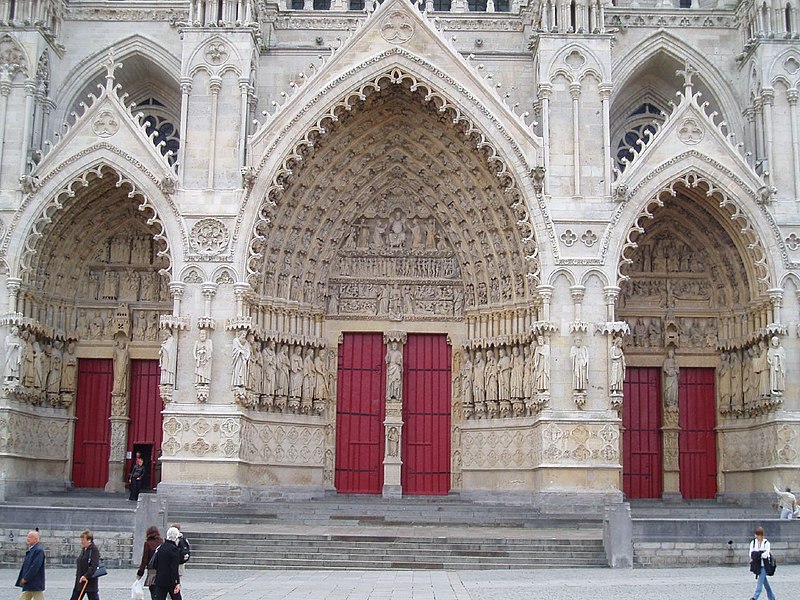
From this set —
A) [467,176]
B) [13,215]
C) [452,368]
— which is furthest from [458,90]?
[13,215]

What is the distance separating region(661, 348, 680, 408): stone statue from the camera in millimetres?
24984

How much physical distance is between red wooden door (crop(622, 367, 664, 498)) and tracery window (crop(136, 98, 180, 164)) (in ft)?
41.8

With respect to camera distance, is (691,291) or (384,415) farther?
(691,291)

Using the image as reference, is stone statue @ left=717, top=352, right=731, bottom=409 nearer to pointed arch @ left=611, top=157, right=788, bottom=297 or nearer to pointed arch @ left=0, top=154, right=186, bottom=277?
pointed arch @ left=611, top=157, right=788, bottom=297

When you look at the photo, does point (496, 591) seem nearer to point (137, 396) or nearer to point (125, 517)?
point (125, 517)

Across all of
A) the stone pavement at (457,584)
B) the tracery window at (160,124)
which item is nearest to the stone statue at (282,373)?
the tracery window at (160,124)

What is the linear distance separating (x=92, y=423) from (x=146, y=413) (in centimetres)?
133

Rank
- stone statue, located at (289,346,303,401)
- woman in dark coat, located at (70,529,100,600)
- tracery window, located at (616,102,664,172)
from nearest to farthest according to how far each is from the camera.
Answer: woman in dark coat, located at (70,529,100,600)
stone statue, located at (289,346,303,401)
tracery window, located at (616,102,664,172)

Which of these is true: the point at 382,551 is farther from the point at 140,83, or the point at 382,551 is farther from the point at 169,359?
the point at 140,83

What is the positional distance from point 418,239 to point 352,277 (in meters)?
1.91

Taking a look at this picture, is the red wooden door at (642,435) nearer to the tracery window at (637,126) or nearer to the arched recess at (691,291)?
the arched recess at (691,291)

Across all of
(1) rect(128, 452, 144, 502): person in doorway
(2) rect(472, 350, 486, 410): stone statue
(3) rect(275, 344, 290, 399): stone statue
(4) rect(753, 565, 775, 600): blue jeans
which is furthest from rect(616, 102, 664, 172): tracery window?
(4) rect(753, 565, 775, 600): blue jeans

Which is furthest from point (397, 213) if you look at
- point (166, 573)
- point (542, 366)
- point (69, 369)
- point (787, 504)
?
point (166, 573)

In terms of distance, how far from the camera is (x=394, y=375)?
991 inches
